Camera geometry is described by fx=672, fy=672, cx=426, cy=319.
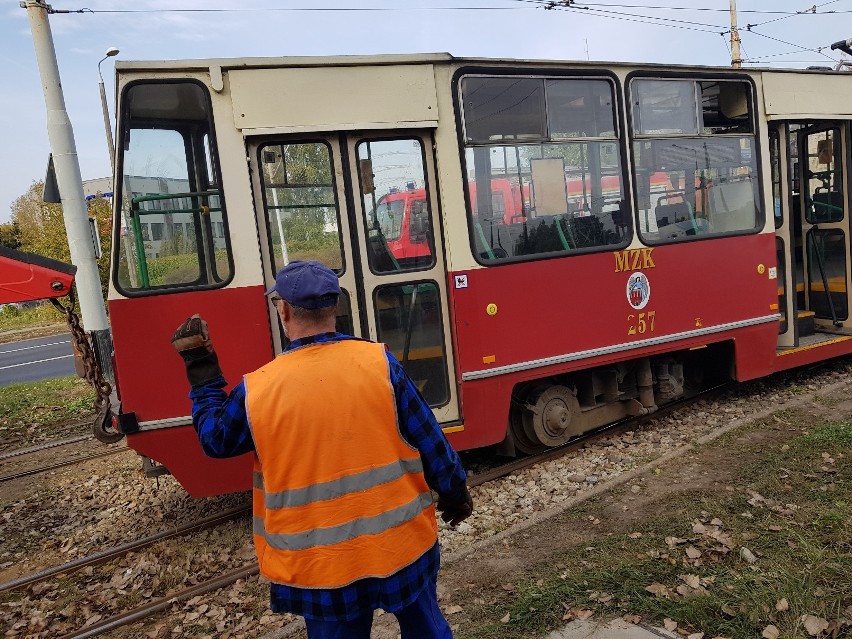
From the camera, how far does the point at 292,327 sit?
217cm

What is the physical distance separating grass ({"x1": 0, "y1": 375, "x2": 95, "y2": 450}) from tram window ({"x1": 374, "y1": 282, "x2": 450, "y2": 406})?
5.46 metres

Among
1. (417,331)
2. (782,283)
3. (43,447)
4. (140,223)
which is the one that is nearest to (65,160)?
(43,447)

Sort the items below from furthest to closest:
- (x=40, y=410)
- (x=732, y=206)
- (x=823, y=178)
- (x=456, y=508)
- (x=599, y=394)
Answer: (x=40, y=410) < (x=823, y=178) < (x=732, y=206) < (x=599, y=394) < (x=456, y=508)

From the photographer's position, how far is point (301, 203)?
15.6 ft

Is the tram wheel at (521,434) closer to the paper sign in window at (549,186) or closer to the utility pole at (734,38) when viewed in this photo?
the paper sign in window at (549,186)

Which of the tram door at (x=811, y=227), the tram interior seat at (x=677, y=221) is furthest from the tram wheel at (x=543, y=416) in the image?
the tram door at (x=811, y=227)

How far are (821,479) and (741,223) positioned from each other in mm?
2758

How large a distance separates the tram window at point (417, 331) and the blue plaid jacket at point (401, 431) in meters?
2.68

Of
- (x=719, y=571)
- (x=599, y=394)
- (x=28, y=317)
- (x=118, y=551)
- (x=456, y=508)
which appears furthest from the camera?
(x=28, y=317)

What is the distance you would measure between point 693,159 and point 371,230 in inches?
123

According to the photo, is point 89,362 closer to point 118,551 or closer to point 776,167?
point 118,551

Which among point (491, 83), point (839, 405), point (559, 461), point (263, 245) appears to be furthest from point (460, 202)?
A: point (839, 405)

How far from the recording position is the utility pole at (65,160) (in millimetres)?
8648

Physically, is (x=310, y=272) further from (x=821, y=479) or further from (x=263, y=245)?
(x=821, y=479)
